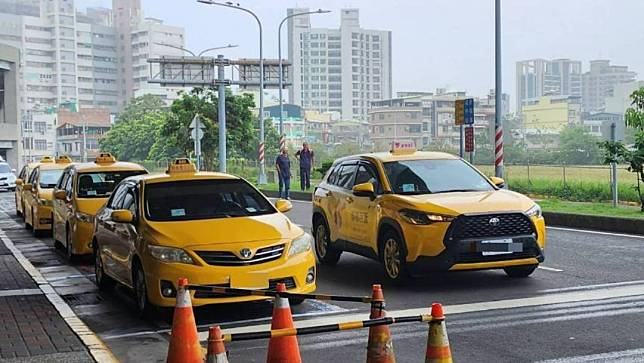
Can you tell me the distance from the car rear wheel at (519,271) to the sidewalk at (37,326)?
5343 millimetres

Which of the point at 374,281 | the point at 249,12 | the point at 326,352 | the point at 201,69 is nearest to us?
the point at 326,352

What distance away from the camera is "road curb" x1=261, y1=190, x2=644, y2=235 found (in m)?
16.8

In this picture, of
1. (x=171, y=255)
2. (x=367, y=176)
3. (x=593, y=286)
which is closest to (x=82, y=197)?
(x=367, y=176)

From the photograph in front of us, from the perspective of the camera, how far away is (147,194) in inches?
403

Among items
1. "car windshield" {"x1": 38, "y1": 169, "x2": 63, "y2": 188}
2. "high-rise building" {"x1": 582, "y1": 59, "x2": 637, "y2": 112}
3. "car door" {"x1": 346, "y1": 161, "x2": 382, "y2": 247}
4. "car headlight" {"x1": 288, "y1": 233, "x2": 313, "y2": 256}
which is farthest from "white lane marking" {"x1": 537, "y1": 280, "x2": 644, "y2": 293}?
"high-rise building" {"x1": 582, "y1": 59, "x2": 637, "y2": 112}

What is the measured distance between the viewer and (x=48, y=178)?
67.5 ft

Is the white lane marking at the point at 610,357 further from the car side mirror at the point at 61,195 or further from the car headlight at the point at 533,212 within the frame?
the car side mirror at the point at 61,195

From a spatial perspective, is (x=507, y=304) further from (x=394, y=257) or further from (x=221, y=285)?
(x=221, y=285)

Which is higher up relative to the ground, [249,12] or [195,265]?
[249,12]

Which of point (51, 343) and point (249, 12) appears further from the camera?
point (249, 12)

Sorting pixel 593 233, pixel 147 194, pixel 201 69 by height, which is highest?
pixel 201 69

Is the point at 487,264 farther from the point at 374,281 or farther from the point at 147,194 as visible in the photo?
the point at 147,194

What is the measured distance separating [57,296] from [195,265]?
282 cm

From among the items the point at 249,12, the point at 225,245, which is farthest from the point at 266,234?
the point at 249,12
